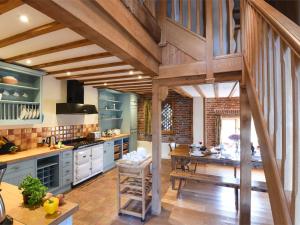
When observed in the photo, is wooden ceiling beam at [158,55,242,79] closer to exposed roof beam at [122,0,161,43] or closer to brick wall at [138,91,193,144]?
exposed roof beam at [122,0,161,43]

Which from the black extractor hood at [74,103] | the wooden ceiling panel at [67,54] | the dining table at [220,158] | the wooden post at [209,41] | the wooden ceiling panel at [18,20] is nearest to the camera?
the wooden ceiling panel at [18,20]

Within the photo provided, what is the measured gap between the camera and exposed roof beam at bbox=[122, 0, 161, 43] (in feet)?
6.01

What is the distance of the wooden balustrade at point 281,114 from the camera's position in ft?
2.51

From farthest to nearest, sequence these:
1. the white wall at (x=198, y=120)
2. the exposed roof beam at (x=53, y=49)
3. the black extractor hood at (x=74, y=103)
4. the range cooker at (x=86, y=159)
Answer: the white wall at (x=198, y=120) < the black extractor hood at (x=74, y=103) < the range cooker at (x=86, y=159) < the exposed roof beam at (x=53, y=49)

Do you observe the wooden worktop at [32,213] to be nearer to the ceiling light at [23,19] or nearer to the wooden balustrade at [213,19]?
the ceiling light at [23,19]

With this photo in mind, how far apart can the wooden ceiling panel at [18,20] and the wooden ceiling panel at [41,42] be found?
18 cm

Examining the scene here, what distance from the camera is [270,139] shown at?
1.12m

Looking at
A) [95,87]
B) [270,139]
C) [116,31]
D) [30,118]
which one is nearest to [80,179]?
[30,118]

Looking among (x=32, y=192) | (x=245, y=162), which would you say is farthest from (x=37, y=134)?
(x=245, y=162)

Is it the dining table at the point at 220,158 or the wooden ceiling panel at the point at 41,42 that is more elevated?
the wooden ceiling panel at the point at 41,42

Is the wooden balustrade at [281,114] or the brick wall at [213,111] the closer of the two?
the wooden balustrade at [281,114]

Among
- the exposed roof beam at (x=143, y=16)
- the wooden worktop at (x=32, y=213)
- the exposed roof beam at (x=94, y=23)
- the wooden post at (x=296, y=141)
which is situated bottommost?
the wooden worktop at (x=32, y=213)

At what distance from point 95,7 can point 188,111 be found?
18.2 feet

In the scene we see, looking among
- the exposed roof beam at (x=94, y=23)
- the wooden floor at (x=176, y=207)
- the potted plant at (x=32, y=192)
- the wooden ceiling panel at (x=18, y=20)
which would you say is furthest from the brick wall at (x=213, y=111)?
the potted plant at (x=32, y=192)
